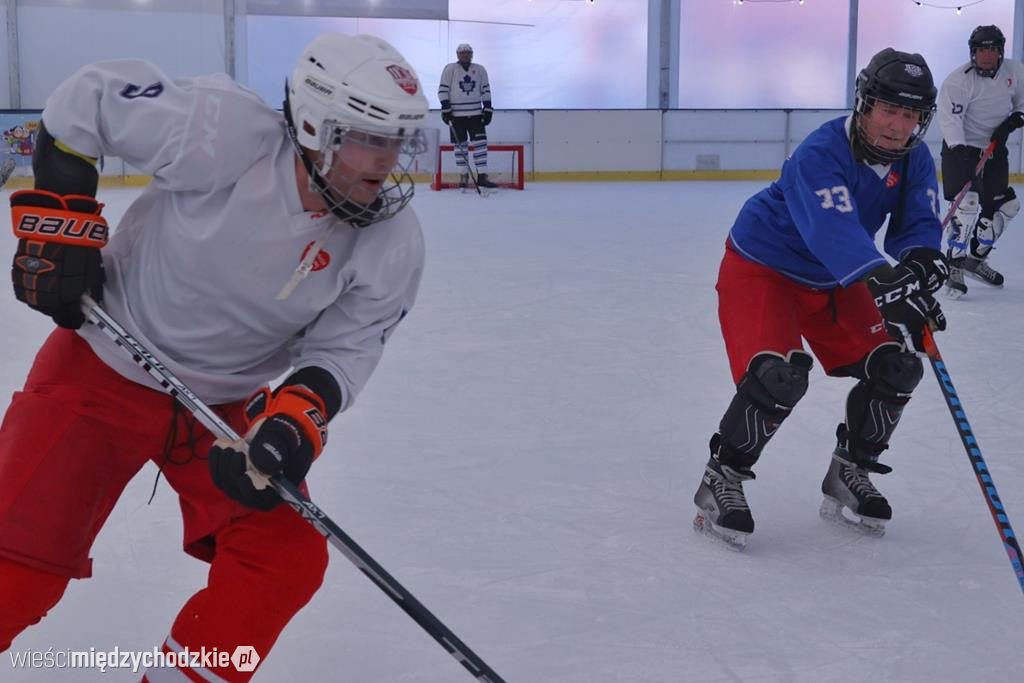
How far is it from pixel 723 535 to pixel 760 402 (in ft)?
0.97

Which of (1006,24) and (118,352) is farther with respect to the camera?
(1006,24)

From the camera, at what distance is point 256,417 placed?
1680mm

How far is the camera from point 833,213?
2527 millimetres

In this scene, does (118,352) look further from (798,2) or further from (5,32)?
(798,2)

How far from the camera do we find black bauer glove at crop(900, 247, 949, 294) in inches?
102

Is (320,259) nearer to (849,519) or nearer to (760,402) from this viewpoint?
(760,402)

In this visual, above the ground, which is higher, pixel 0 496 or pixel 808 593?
pixel 0 496

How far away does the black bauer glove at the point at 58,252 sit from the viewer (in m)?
1.76

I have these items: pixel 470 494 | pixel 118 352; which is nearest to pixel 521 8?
pixel 470 494

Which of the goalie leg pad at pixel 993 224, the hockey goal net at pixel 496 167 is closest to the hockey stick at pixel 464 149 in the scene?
the hockey goal net at pixel 496 167

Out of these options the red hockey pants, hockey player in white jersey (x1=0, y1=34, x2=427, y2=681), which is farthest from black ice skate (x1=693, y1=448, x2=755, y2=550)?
the red hockey pants

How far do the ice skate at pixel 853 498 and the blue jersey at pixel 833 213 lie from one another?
42cm

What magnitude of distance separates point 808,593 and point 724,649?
350 mm

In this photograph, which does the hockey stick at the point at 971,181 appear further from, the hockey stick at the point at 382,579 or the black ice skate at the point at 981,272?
the hockey stick at the point at 382,579
